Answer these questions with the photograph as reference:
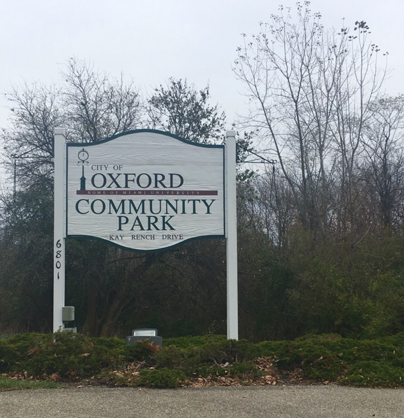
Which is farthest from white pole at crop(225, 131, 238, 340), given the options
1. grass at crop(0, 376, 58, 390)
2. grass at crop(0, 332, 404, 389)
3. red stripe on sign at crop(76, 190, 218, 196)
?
grass at crop(0, 376, 58, 390)

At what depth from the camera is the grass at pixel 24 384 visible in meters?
8.07

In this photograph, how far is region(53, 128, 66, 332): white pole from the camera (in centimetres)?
1084

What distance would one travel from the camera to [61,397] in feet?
24.8

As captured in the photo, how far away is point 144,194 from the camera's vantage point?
11148 mm

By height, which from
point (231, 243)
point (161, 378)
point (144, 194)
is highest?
point (144, 194)

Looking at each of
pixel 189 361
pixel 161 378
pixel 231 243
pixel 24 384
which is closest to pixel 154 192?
pixel 231 243

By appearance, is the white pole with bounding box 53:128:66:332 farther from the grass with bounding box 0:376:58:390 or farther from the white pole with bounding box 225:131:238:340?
the white pole with bounding box 225:131:238:340

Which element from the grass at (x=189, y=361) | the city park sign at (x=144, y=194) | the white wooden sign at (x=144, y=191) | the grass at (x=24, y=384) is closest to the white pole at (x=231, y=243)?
the city park sign at (x=144, y=194)

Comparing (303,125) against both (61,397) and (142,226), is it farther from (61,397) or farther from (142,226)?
(61,397)

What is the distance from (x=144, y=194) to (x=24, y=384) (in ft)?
14.0

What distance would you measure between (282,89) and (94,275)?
9813 millimetres

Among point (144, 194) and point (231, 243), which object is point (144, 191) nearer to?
point (144, 194)

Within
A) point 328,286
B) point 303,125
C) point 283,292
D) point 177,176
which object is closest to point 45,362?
point 177,176

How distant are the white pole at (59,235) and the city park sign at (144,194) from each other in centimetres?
2
